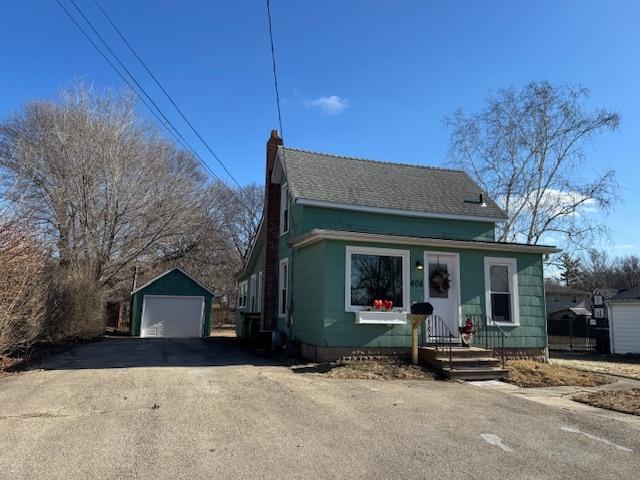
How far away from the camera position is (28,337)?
34.4 ft

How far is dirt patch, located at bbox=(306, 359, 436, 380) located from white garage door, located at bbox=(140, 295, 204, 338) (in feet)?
61.6

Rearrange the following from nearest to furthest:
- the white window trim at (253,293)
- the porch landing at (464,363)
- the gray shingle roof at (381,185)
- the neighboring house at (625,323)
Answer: the porch landing at (464,363)
the gray shingle roof at (381,185)
the white window trim at (253,293)
the neighboring house at (625,323)

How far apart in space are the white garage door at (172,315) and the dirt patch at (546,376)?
19.9 m

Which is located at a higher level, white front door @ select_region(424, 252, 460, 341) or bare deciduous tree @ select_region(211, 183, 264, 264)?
bare deciduous tree @ select_region(211, 183, 264, 264)

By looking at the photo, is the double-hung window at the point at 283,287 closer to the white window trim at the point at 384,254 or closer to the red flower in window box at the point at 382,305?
the white window trim at the point at 384,254

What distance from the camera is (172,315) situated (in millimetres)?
27859

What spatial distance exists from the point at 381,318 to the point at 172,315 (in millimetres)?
19504

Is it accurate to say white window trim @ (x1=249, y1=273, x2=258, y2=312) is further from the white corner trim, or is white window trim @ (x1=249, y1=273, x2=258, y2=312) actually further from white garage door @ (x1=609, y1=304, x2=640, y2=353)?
white garage door @ (x1=609, y1=304, x2=640, y2=353)

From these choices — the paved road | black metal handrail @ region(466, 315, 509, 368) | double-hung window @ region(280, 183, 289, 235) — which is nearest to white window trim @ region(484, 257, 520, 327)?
black metal handrail @ region(466, 315, 509, 368)

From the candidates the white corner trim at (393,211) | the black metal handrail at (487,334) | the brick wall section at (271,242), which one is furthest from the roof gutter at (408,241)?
the brick wall section at (271,242)

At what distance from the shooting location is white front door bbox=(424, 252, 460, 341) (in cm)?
1206

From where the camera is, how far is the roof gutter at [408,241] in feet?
36.4

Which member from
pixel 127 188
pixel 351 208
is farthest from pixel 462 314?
Answer: pixel 127 188

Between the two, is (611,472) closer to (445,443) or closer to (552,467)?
(552,467)
